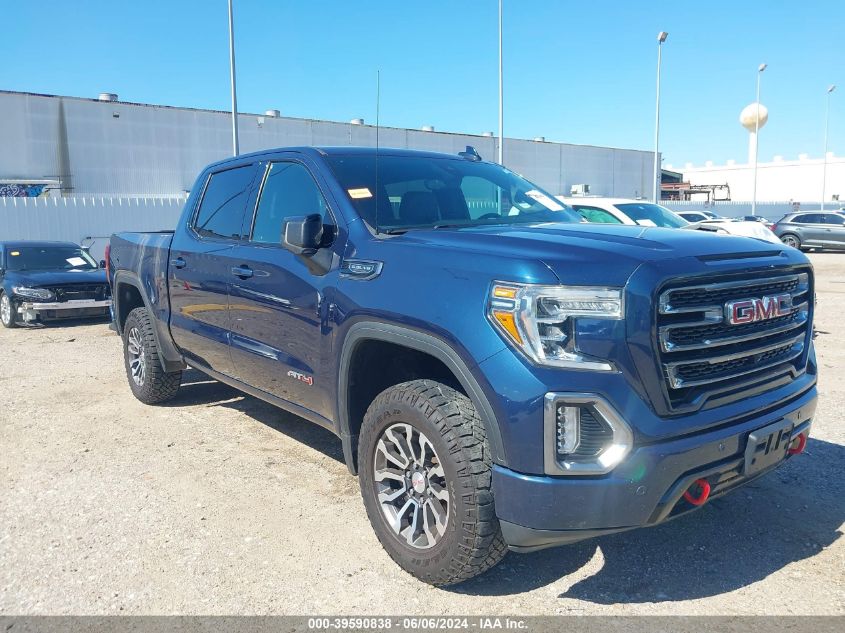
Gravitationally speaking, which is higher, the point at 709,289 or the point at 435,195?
the point at 435,195

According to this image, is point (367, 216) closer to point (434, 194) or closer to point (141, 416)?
point (434, 194)

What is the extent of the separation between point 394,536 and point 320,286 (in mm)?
1251

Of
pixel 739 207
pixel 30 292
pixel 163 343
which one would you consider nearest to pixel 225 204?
pixel 163 343

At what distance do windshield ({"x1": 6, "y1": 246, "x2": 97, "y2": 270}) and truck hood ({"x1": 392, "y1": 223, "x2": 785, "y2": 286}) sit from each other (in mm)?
10892

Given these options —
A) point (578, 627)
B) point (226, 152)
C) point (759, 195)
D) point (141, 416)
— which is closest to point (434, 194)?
point (578, 627)

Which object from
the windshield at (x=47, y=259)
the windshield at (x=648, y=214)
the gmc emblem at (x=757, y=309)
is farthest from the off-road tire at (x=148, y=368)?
the windshield at (x=648, y=214)

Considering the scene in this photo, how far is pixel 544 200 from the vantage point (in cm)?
442

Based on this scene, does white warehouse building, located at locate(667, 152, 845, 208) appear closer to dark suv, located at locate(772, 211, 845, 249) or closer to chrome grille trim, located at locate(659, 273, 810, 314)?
dark suv, located at locate(772, 211, 845, 249)

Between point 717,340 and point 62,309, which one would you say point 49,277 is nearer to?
point 62,309

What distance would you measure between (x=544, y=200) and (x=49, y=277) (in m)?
9.81

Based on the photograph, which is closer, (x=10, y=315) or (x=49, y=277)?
(x=10, y=315)

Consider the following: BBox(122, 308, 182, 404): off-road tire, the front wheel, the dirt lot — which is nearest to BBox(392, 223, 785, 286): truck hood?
the dirt lot

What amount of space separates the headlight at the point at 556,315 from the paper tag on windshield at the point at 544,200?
6.08 feet

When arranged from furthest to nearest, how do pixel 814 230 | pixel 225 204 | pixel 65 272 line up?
pixel 814 230, pixel 65 272, pixel 225 204
